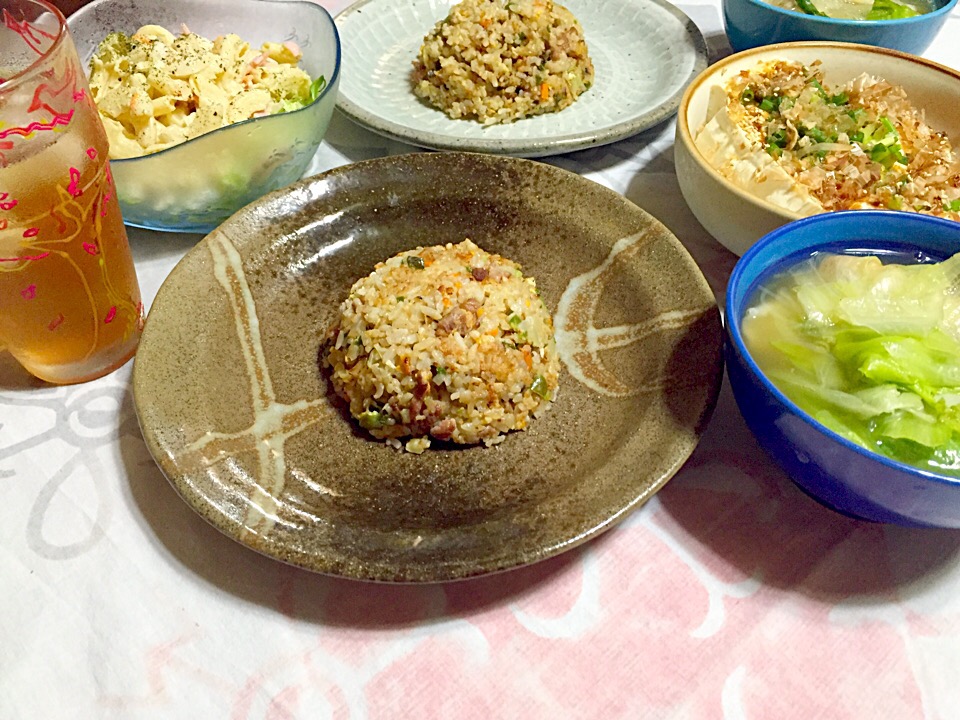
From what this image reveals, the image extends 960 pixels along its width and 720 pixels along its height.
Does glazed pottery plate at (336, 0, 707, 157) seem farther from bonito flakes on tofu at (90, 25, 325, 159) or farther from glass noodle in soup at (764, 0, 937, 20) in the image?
glass noodle in soup at (764, 0, 937, 20)

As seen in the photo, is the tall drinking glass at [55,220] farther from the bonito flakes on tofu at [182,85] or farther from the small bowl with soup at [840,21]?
the small bowl with soup at [840,21]

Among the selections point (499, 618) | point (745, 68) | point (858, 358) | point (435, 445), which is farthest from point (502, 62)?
point (499, 618)

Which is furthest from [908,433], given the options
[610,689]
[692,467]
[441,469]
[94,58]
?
[94,58]

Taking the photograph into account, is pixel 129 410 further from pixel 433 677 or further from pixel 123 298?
pixel 433 677

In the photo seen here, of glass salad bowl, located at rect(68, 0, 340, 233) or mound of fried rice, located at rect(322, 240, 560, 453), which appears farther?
glass salad bowl, located at rect(68, 0, 340, 233)

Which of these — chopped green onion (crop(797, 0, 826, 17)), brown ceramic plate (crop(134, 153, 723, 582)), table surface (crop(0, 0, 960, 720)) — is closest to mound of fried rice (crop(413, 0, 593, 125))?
brown ceramic plate (crop(134, 153, 723, 582))
